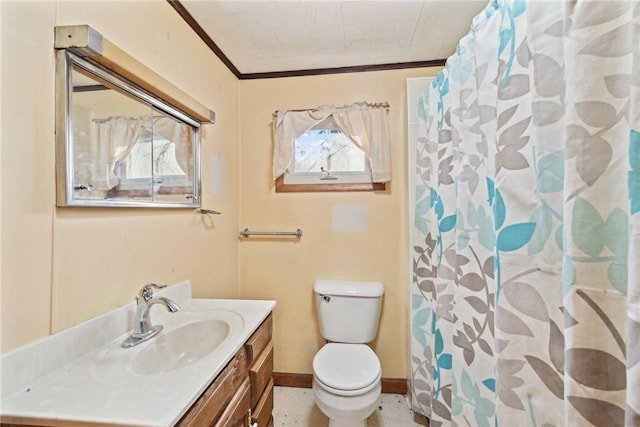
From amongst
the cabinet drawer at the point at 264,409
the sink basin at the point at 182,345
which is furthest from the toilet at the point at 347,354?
the sink basin at the point at 182,345

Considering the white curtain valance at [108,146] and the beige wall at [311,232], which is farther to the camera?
the beige wall at [311,232]

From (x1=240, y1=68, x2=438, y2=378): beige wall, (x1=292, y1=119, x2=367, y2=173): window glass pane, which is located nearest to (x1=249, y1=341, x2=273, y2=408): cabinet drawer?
(x1=240, y1=68, x2=438, y2=378): beige wall

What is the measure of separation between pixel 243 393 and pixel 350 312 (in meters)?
0.94

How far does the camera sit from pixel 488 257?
92 centimetres

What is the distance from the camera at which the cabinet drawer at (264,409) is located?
111 cm

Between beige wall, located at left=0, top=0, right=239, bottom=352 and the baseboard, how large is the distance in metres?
1.18

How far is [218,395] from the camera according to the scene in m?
0.80

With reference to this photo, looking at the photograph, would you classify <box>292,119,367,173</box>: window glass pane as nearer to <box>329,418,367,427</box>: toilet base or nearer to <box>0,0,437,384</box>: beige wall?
<box>0,0,437,384</box>: beige wall

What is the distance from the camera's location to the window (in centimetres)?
191

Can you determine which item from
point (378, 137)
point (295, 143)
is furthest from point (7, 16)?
point (378, 137)

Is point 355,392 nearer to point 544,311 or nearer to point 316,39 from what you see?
point 544,311

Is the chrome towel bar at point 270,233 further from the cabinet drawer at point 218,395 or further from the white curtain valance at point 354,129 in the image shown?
the cabinet drawer at point 218,395

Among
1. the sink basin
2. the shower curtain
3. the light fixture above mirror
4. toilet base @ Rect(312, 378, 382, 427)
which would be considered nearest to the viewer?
the shower curtain

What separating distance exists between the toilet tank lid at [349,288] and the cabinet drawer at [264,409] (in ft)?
2.23
